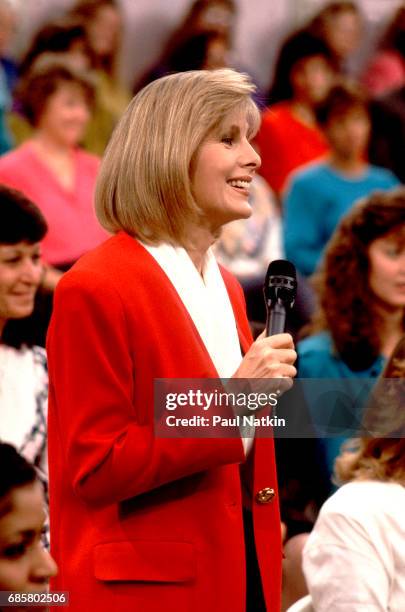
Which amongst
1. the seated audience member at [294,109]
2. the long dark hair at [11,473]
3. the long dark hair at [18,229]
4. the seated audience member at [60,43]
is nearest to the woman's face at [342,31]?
the seated audience member at [294,109]

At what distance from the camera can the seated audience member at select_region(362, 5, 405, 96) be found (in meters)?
6.24

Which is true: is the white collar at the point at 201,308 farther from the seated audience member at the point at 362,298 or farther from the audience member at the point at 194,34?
the audience member at the point at 194,34

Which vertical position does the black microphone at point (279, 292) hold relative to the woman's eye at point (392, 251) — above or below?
below

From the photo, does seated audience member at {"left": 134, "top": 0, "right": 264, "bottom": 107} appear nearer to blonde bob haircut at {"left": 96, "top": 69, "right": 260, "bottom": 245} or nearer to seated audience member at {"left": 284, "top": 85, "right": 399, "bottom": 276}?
seated audience member at {"left": 284, "top": 85, "right": 399, "bottom": 276}

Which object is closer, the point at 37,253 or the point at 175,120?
the point at 175,120

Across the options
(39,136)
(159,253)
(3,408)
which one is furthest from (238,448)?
(39,136)

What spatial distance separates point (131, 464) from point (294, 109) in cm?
382

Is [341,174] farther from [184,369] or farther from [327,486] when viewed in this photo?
[184,369]

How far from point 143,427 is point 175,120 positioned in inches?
18.2

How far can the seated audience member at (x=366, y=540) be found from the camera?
2.12 metres

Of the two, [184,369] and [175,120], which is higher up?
[175,120]

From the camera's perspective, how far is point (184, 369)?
190 cm

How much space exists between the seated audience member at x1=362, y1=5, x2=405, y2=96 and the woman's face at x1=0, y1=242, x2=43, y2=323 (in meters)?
3.70

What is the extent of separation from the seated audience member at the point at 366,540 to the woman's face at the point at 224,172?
0.51 m
